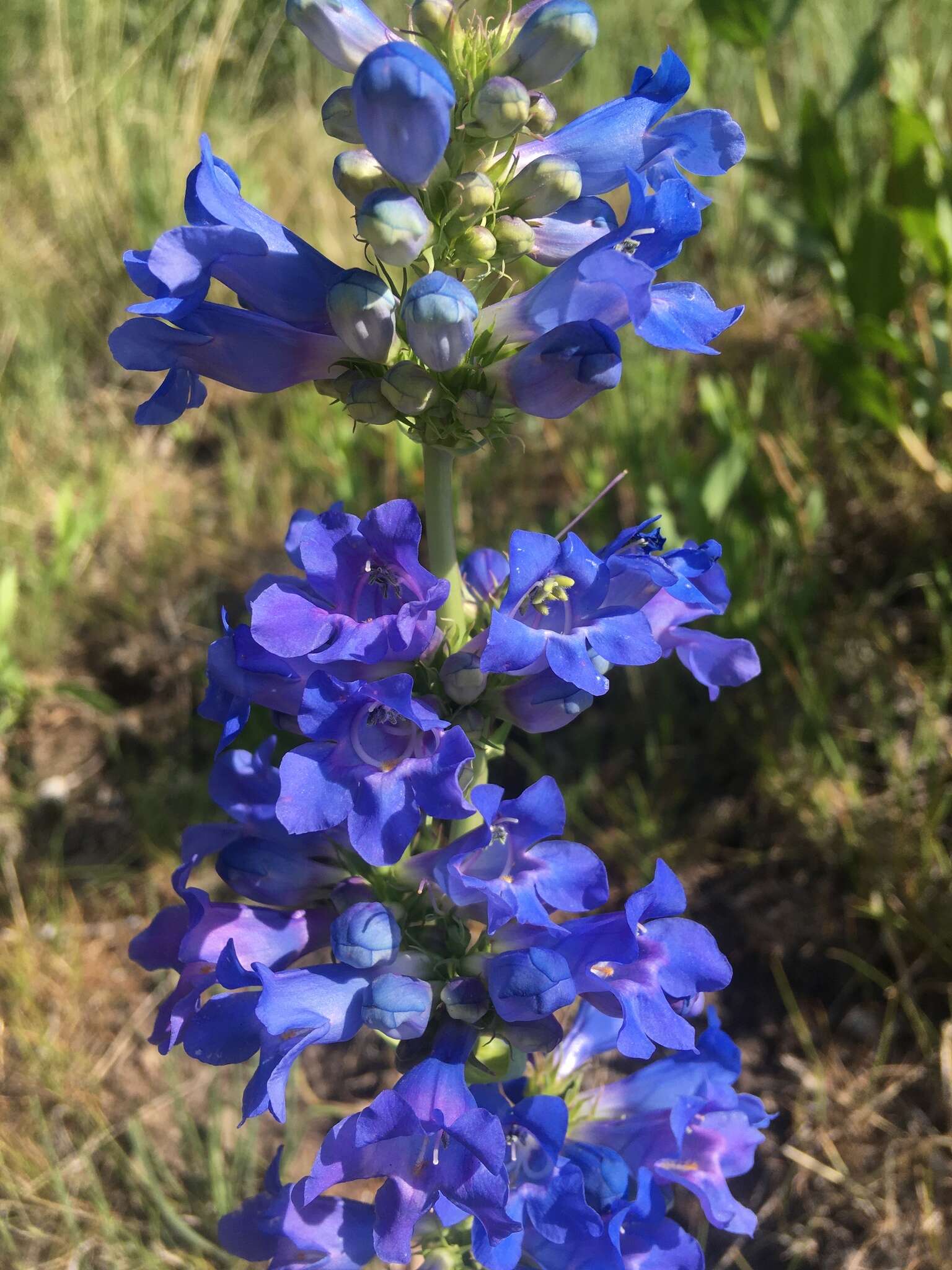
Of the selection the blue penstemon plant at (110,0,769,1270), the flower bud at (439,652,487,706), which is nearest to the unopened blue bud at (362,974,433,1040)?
the blue penstemon plant at (110,0,769,1270)

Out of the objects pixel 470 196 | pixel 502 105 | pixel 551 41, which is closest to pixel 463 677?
pixel 470 196

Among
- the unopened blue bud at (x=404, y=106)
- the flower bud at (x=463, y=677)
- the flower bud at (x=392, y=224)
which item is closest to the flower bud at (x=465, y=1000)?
the flower bud at (x=463, y=677)

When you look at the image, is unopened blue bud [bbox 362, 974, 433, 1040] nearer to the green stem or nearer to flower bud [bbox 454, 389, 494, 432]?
the green stem

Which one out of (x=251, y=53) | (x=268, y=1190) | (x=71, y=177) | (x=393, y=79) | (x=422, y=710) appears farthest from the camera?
(x=251, y=53)

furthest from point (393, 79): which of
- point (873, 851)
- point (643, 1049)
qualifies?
point (873, 851)

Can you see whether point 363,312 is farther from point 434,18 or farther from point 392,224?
point 434,18

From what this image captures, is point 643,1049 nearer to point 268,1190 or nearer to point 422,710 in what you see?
point 422,710

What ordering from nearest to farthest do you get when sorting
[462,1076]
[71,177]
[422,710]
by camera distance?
[422,710] < [462,1076] < [71,177]
